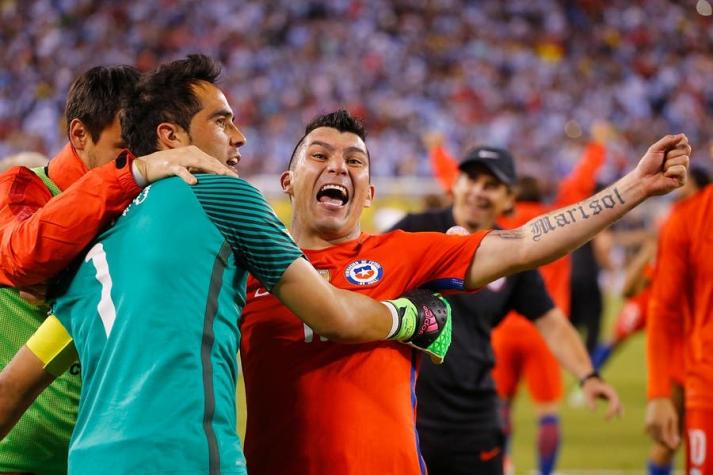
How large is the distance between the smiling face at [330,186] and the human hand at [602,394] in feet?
5.30

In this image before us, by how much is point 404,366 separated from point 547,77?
26.1m

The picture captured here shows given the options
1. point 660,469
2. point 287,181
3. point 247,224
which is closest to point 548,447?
point 660,469

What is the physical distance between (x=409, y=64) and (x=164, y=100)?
25.6m

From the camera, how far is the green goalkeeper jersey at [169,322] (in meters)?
2.46

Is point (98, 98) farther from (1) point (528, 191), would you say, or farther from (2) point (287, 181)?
(1) point (528, 191)

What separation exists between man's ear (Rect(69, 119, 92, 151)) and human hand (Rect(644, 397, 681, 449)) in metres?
2.88

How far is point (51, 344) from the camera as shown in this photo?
2.83 metres

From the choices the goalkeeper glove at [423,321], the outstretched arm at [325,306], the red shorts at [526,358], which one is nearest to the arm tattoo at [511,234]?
the goalkeeper glove at [423,321]

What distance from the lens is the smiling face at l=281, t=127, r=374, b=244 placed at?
358 cm

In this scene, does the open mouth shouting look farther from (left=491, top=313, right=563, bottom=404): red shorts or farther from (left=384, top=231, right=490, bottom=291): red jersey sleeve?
(left=491, top=313, right=563, bottom=404): red shorts

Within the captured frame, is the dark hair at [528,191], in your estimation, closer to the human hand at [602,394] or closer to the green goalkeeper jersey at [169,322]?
the human hand at [602,394]

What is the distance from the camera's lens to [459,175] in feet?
19.9

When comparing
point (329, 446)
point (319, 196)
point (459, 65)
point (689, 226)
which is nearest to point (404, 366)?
point (329, 446)

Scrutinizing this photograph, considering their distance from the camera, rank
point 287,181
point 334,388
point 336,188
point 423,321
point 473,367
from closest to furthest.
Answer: point 423,321 < point 334,388 < point 336,188 < point 287,181 < point 473,367
